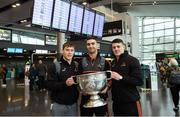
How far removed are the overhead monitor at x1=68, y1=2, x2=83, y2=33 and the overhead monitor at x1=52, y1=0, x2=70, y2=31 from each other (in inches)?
8.0

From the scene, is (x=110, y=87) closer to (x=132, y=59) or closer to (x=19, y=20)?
(x=132, y=59)

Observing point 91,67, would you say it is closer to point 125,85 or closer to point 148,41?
point 125,85

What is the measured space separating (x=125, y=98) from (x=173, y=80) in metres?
5.21

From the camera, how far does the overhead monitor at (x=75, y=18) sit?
7.80m

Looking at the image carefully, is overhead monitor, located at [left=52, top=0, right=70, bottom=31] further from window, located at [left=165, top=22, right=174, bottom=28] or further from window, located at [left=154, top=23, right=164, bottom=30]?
window, located at [left=154, top=23, right=164, bottom=30]

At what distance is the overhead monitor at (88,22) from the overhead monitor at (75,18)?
10.5 inches

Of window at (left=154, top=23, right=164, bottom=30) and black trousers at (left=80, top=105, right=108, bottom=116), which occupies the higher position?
window at (left=154, top=23, right=164, bottom=30)

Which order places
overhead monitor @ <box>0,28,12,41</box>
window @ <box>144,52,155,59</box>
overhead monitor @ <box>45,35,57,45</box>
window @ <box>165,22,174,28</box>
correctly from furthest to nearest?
window @ <box>144,52,155,59</box>, window @ <box>165,22,174,28</box>, overhead monitor @ <box>45,35,57,45</box>, overhead monitor @ <box>0,28,12,41</box>

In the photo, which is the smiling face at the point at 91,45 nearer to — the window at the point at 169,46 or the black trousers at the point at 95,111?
the black trousers at the point at 95,111

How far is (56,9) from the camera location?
7.20 m

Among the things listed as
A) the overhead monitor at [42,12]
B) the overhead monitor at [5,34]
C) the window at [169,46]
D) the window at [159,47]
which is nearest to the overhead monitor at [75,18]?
the overhead monitor at [42,12]

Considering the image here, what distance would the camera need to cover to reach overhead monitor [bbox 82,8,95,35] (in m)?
8.51

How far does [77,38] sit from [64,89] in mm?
4826

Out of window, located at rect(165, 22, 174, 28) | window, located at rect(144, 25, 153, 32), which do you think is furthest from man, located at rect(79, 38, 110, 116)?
window, located at rect(144, 25, 153, 32)
